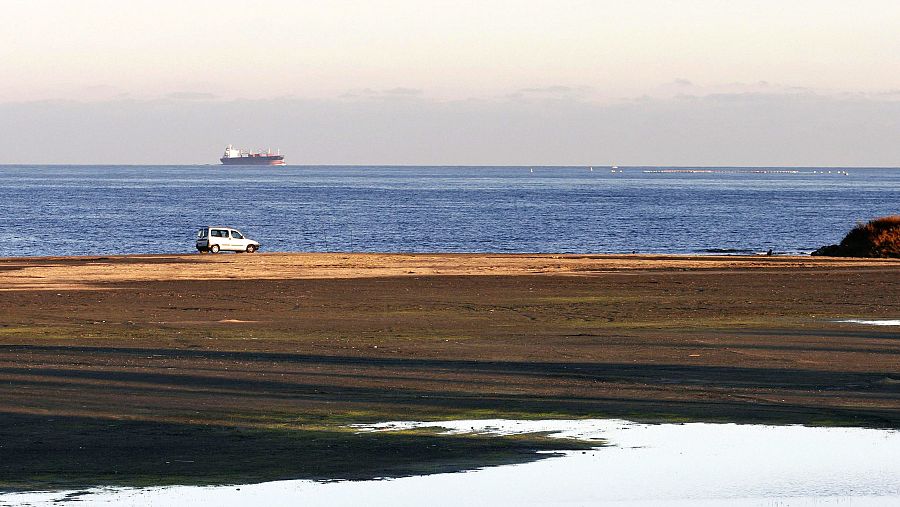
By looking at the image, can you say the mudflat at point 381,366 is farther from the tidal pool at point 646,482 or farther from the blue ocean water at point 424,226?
the blue ocean water at point 424,226

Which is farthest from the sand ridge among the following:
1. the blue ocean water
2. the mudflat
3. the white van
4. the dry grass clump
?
the blue ocean water

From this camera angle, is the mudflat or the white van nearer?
the mudflat

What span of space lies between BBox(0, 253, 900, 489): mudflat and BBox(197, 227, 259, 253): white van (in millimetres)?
24054

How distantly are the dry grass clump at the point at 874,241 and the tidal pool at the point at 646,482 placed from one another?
55.0 meters

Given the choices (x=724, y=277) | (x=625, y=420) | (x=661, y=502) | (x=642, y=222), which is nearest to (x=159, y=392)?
(x=625, y=420)

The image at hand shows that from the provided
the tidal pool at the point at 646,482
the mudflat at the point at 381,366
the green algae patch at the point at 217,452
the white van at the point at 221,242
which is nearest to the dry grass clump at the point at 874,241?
the mudflat at the point at 381,366

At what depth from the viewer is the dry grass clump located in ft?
220

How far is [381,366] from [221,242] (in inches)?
1877

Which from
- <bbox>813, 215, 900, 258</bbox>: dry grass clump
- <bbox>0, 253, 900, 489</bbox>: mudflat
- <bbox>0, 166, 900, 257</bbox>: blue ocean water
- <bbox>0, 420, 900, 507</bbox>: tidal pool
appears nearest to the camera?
<bbox>0, 420, 900, 507</bbox>: tidal pool

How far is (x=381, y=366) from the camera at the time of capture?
69.1 ft

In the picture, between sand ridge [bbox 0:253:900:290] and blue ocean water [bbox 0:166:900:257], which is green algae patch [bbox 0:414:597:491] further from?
blue ocean water [bbox 0:166:900:257]

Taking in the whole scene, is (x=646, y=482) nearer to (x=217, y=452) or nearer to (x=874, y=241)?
(x=217, y=452)

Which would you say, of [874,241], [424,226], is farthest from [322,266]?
[424,226]

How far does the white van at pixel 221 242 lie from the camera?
221 ft
